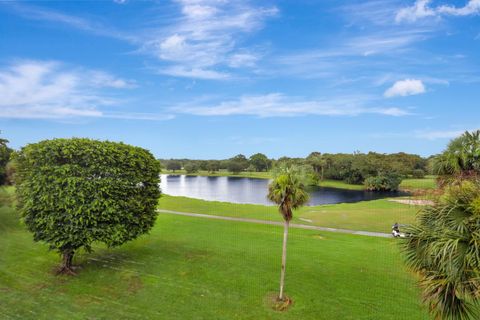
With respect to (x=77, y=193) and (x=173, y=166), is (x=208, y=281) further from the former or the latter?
(x=173, y=166)

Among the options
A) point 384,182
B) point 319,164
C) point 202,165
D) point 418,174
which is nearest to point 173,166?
point 202,165

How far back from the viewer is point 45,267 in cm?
2023

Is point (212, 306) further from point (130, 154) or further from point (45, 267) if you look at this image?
point (45, 267)

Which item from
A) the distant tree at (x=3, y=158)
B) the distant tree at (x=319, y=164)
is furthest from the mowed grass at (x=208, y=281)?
the distant tree at (x=319, y=164)

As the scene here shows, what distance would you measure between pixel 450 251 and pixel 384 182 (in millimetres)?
92197

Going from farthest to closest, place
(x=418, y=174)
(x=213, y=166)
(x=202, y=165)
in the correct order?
(x=202, y=165), (x=213, y=166), (x=418, y=174)

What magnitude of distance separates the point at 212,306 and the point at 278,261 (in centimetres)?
722

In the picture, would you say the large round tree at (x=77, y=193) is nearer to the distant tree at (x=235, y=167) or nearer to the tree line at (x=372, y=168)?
the tree line at (x=372, y=168)

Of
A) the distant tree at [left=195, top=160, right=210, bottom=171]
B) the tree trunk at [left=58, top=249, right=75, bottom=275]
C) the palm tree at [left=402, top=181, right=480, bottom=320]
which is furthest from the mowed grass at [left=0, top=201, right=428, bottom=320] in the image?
the distant tree at [left=195, top=160, right=210, bottom=171]

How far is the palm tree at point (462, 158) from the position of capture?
404 inches

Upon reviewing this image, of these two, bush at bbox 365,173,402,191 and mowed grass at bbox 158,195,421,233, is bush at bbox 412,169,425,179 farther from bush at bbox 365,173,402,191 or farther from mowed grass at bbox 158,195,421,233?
mowed grass at bbox 158,195,421,233

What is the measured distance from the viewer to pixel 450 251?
7652 millimetres

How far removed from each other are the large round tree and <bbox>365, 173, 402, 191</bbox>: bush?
86100mm

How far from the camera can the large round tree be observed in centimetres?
1744
